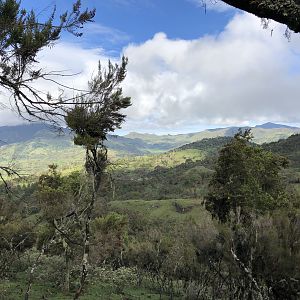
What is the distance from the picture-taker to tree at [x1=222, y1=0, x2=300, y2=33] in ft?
10.1

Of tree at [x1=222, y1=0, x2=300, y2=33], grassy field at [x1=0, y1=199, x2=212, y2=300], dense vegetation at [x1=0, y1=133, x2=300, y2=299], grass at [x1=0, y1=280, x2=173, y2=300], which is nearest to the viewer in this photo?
tree at [x1=222, y1=0, x2=300, y2=33]

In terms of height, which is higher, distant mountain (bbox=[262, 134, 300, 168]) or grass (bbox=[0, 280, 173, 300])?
distant mountain (bbox=[262, 134, 300, 168])

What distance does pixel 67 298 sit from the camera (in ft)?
97.3

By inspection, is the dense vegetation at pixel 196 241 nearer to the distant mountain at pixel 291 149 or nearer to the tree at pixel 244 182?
the tree at pixel 244 182

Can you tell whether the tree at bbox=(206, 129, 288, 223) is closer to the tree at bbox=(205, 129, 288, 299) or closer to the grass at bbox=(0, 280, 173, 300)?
the tree at bbox=(205, 129, 288, 299)

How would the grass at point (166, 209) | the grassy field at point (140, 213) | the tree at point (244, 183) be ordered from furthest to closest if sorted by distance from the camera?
the grass at point (166, 209)
the grassy field at point (140, 213)
the tree at point (244, 183)

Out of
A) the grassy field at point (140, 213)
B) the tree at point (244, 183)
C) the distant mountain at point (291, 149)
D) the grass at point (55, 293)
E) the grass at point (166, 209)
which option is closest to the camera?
the tree at point (244, 183)

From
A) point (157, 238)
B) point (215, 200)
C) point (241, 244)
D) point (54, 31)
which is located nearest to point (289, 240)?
point (241, 244)

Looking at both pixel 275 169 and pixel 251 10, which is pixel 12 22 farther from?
pixel 275 169

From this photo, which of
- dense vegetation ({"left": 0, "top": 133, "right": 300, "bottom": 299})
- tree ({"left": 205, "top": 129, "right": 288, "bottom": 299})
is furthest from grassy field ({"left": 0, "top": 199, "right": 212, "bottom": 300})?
tree ({"left": 205, "top": 129, "right": 288, "bottom": 299})

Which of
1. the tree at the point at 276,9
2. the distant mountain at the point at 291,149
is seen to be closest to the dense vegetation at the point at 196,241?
the tree at the point at 276,9

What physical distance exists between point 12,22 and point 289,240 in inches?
685

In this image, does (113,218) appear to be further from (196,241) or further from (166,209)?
(166,209)

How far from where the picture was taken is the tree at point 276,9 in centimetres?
309
